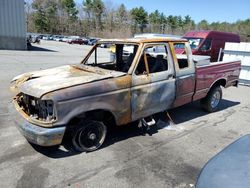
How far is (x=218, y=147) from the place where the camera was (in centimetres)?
478

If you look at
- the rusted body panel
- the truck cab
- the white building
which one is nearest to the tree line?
the white building

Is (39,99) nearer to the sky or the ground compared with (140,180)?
nearer to the sky

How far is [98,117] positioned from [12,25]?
2140cm

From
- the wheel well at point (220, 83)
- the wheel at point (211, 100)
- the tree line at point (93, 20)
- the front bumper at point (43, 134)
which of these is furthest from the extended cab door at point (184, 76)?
the tree line at point (93, 20)

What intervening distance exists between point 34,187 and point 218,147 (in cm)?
327

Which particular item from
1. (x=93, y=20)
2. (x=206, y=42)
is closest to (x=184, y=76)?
(x=206, y=42)

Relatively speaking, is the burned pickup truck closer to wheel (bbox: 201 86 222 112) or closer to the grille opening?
the grille opening

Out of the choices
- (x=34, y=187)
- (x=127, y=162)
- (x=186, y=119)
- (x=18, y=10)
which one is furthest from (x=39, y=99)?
(x=18, y=10)

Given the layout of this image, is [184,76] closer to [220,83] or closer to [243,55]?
[220,83]

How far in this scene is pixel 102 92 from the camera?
4086 millimetres

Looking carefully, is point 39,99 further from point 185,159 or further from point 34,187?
point 185,159

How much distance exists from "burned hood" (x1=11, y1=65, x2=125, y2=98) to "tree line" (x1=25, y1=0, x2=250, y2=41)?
77462 millimetres

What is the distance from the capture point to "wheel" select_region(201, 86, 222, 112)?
671 cm

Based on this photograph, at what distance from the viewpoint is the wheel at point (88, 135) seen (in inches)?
163
